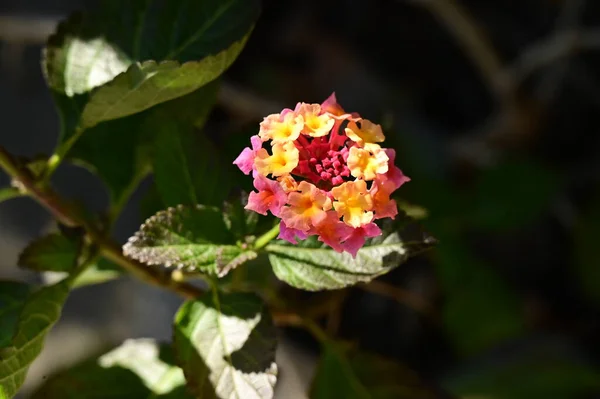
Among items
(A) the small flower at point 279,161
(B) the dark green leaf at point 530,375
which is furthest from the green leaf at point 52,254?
(B) the dark green leaf at point 530,375

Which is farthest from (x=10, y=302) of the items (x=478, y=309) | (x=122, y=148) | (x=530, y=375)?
(x=530, y=375)

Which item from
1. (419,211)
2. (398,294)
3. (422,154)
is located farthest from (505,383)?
(419,211)

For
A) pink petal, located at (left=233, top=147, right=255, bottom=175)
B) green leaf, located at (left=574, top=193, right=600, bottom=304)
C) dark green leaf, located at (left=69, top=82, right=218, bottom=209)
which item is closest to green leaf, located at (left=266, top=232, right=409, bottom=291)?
pink petal, located at (left=233, top=147, right=255, bottom=175)

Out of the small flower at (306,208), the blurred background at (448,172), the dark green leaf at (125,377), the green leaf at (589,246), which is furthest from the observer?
the green leaf at (589,246)

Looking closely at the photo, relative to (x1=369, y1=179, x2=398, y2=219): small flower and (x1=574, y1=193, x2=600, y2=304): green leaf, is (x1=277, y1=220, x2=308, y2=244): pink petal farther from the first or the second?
(x1=574, y1=193, x2=600, y2=304): green leaf

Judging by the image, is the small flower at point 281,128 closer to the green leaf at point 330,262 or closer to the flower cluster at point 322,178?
the flower cluster at point 322,178

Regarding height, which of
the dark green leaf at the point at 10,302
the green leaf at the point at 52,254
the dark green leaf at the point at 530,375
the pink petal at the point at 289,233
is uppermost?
the pink petal at the point at 289,233

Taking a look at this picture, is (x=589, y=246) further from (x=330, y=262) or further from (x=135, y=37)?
(x=135, y=37)

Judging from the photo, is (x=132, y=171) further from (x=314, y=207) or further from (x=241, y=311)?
(x=314, y=207)
